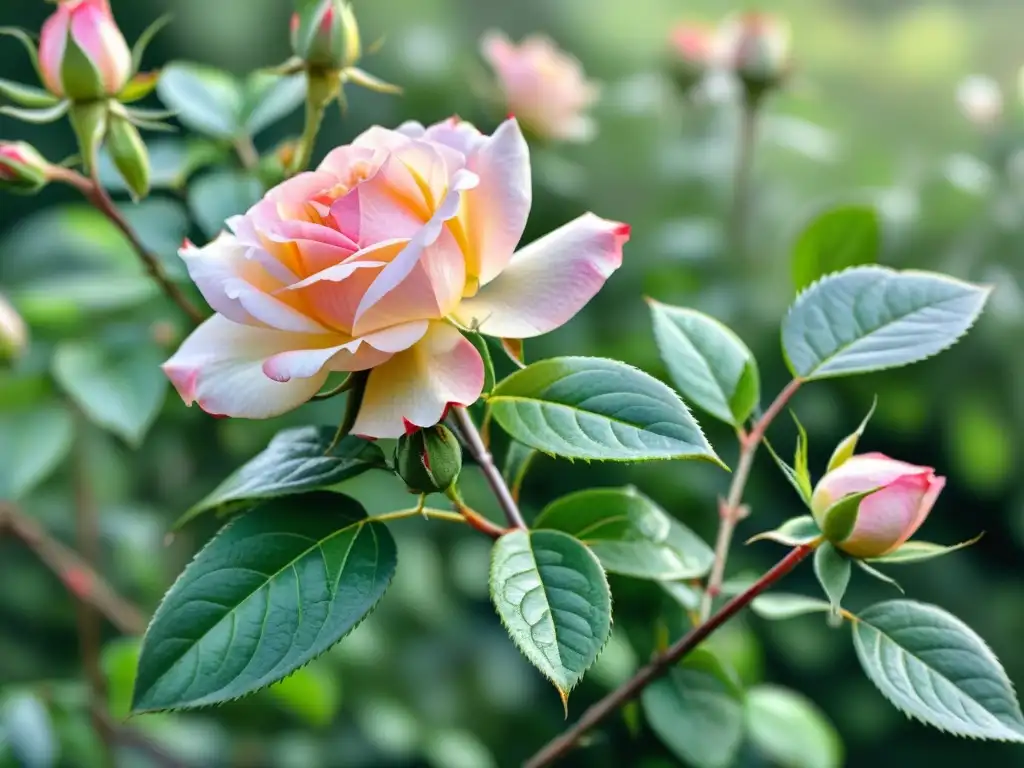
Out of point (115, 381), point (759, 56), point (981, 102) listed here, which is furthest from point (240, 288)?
point (981, 102)

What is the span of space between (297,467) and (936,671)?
226 mm

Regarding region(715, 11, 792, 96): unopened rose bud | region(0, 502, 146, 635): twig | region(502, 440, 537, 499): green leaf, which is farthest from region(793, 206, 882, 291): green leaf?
region(0, 502, 146, 635): twig

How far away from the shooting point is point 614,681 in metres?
0.60

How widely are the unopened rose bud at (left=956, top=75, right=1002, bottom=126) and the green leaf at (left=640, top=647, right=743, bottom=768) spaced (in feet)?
2.17

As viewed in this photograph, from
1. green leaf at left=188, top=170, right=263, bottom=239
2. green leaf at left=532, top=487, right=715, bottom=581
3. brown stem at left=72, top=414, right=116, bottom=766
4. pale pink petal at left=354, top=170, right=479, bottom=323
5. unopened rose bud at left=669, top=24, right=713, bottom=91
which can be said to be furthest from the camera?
unopened rose bud at left=669, top=24, right=713, bottom=91

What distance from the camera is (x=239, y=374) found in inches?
11.8

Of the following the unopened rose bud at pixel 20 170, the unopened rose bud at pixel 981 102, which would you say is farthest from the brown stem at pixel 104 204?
the unopened rose bud at pixel 981 102

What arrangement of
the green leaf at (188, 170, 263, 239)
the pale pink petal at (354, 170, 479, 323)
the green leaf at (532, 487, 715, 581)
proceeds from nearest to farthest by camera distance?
the pale pink petal at (354, 170, 479, 323) → the green leaf at (532, 487, 715, 581) → the green leaf at (188, 170, 263, 239)

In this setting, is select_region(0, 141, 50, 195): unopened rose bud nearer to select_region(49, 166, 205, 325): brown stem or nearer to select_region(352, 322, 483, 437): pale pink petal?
select_region(49, 166, 205, 325): brown stem

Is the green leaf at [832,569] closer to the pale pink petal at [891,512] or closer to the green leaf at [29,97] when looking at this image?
the pale pink petal at [891,512]

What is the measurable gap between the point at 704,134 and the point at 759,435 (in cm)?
71

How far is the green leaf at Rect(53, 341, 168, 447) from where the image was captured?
22.6 inches

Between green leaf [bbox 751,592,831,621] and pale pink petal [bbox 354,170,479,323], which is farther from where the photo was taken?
green leaf [bbox 751,592,831,621]

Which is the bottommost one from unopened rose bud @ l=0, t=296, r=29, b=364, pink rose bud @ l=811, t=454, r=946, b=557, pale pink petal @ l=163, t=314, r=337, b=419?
unopened rose bud @ l=0, t=296, r=29, b=364
